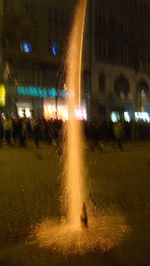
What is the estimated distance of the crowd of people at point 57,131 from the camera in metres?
21.3

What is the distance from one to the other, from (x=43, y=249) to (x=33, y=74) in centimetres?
3400

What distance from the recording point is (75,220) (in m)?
6.91

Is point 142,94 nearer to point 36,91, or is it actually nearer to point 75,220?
point 36,91

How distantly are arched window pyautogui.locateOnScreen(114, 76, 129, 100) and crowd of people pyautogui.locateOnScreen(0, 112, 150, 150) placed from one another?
16877 millimetres

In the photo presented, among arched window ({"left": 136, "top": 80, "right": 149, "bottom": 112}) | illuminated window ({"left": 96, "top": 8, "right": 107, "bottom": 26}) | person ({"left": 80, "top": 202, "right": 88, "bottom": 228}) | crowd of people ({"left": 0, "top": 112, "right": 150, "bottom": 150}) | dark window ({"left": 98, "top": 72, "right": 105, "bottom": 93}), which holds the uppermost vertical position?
illuminated window ({"left": 96, "top": 8, "right": 107, "bottom": 26})

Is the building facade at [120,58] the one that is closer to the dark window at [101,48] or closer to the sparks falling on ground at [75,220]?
the dark window at [101,48]

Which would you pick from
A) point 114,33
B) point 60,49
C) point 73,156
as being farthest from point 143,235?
point 114,33

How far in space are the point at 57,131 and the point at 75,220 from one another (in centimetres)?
1751

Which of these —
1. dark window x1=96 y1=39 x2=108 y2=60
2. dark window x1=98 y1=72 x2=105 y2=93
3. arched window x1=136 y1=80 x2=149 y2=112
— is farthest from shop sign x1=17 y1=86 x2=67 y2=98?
arched window x1=136 y1=80 x2=149 y2=112

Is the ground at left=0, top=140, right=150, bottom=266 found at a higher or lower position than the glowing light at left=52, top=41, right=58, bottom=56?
lower

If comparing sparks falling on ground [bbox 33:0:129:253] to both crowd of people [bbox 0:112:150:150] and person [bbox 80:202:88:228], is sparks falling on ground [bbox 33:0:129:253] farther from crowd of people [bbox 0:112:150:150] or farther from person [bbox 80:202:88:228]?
crowd of people [bbox 0:112:150:150]

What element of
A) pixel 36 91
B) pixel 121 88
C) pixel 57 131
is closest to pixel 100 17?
pixel 121 88

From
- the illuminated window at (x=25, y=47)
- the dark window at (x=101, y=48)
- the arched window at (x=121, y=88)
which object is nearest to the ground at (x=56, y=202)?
the illuminated window at (x=25, y=47)

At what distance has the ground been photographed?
16.7ft
